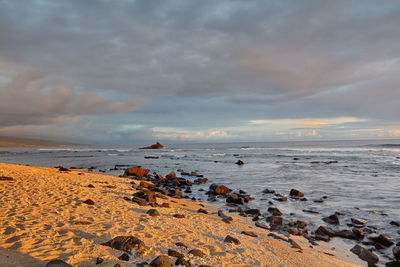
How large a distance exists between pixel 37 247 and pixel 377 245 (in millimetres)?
10092

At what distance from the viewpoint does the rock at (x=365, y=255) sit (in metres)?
6.93

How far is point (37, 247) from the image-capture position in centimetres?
535

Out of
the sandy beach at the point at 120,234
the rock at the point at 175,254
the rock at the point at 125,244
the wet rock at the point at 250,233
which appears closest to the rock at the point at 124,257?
the sandy beach at the point at 120,234

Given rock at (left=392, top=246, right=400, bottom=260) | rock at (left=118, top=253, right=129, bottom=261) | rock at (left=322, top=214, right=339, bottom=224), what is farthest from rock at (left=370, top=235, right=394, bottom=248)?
rock at (left=118, top=253, right=129, bottom=261)

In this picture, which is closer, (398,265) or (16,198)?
(398,265)

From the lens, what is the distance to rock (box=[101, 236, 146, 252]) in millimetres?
5512

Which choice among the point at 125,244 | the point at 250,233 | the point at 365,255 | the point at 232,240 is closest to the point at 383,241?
the point at 365,255

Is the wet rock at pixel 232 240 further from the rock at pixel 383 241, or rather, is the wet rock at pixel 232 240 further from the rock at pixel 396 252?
the rock at pixel 383 241

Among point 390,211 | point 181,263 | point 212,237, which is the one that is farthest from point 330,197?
point 181,263

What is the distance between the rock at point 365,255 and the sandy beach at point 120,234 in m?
0.57

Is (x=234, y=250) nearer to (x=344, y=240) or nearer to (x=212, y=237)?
(x=212, y=237)

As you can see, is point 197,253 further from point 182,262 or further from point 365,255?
point 365,255

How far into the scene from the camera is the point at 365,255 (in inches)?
280

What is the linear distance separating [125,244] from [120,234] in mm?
1030
